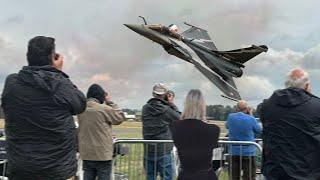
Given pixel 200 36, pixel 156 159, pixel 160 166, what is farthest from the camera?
pixel 200 36

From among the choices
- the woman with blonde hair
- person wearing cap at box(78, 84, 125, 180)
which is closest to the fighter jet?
person wearing cap at box(78, 84, 125, 180)

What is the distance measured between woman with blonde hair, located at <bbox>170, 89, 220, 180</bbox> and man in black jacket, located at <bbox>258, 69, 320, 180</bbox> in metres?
0.59

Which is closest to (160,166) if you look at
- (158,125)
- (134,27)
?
(158,125)

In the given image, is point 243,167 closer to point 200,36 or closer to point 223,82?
point 223,82

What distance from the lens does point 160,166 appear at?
8.20 metres

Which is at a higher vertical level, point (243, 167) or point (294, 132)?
point (294, 132)

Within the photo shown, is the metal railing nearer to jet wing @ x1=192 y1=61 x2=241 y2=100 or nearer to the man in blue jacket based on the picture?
the man in blue jacket

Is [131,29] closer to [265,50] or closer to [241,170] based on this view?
[265,50]

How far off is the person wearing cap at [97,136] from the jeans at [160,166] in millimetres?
874

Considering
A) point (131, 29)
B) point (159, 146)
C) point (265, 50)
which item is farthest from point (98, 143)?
point (265, 50)

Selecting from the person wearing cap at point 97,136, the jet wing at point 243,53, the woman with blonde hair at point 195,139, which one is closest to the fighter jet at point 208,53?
→ the jet wing at point 243,53

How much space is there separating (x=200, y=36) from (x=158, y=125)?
1685 cm

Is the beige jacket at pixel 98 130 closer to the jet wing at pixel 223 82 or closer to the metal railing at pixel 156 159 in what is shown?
the metal railing at pixel 156 159

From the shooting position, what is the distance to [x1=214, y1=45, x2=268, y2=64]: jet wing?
2239 centimetres
